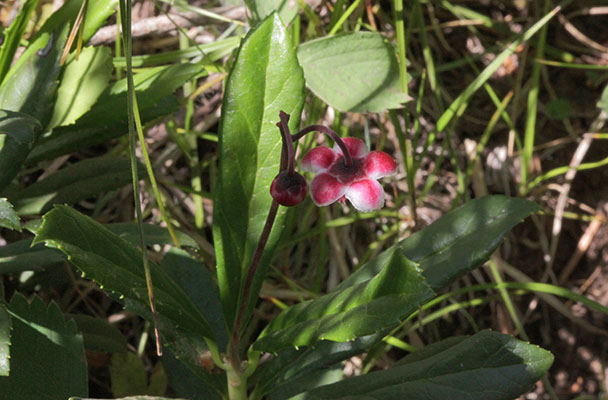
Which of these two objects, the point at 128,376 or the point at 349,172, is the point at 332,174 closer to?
the point at 349,172

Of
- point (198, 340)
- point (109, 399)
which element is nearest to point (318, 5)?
point (198, 340)

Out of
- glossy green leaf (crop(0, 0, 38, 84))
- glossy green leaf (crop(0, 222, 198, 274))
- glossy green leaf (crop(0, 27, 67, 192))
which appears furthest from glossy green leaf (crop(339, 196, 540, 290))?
glossy green leaf (crop(0, 0, 38, 84))

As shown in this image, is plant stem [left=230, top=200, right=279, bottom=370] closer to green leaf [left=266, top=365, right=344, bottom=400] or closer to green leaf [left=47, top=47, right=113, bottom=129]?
green leaf [left=266, top=365, right=344, bottom=400]

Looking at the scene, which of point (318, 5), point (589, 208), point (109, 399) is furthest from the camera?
point (589, 208)

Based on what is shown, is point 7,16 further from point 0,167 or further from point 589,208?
point 589,208


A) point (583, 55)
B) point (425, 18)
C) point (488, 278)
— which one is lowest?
point (488, 278)

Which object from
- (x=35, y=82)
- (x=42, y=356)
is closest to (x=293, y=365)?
(x=42, y=356)

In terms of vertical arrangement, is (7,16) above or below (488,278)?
above

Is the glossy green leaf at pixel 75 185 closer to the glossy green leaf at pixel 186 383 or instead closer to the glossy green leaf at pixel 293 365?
the glossy green leaf at pixel 186 383
